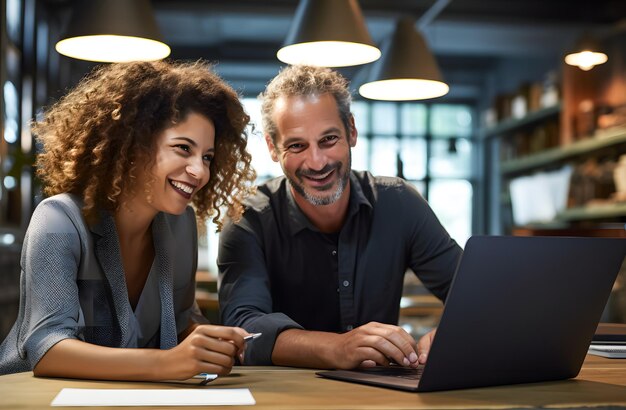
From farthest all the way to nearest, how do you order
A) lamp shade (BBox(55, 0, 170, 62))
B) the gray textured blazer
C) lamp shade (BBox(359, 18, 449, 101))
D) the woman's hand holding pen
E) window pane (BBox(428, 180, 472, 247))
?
1. window pane (BBox(428, 180, 472, 247))
2. lamp shade (BBox(359, 18, 449, 101))
3. lamp shade (BBox(55, 0, 170, 62))
4. the gray textured blazer
5. the woman's hand holding pen

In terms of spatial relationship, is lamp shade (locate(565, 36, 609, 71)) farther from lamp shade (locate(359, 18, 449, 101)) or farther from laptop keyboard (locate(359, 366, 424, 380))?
laptop keyboard (locate(359, 366, 424, 380))

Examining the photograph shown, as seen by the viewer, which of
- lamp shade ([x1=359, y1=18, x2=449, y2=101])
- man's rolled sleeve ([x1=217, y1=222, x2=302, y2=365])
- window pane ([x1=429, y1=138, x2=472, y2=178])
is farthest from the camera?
window pane ([x1=429, y1=138, x2=472, y2=178])

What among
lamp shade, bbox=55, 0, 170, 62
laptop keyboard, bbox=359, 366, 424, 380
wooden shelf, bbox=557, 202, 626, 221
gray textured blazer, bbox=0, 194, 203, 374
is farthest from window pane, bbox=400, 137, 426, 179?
laptop keyboard, bbox=359, 366, 424, 380

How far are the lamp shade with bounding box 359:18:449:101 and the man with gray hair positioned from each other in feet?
4.55

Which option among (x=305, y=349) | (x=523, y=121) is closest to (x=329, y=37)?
(x=305, y=349)

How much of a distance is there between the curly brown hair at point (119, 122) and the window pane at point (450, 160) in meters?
10.7

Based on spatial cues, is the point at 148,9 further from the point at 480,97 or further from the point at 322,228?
the point at 480,97

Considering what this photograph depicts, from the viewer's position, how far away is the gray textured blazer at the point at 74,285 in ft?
5.05

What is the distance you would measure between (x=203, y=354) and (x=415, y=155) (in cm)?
1140

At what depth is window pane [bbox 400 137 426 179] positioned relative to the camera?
1242cm

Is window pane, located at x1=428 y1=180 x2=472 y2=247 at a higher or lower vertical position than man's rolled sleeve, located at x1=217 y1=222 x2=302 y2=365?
higher

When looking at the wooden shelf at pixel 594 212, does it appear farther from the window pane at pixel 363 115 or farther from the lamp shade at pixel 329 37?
the window pane at pixel 363 115

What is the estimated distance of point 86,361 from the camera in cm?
141

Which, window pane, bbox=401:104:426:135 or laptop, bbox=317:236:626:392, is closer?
laptop, bbox=317:236:626:392
